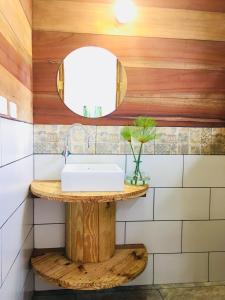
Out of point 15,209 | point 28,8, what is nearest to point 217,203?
point 15,209

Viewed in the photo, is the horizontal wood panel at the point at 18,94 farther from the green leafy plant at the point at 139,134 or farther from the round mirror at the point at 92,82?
the green leafy plant at the point at 139,134

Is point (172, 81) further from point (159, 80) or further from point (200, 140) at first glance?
point (200, 140)

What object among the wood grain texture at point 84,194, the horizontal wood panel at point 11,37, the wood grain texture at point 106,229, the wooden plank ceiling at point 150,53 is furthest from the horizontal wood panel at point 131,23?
the wood grain texture at point 106,229

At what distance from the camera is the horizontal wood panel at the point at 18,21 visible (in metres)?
1.13

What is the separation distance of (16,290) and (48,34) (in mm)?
1464

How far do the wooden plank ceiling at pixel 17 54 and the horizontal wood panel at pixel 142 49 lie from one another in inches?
4.6

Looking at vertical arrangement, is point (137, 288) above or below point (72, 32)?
below

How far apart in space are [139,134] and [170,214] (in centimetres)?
61

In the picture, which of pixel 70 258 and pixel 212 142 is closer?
pixel 70 258

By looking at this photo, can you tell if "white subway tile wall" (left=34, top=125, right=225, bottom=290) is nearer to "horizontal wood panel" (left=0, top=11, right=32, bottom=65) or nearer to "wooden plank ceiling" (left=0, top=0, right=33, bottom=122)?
"wooden plank ceiling" (left=0, top=0, right=33, bottom=122)

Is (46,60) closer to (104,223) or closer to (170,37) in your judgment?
(170,37)

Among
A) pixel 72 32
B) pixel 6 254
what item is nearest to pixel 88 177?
pixel 6 254

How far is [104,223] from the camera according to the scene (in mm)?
1552

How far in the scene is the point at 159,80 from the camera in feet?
5.78
